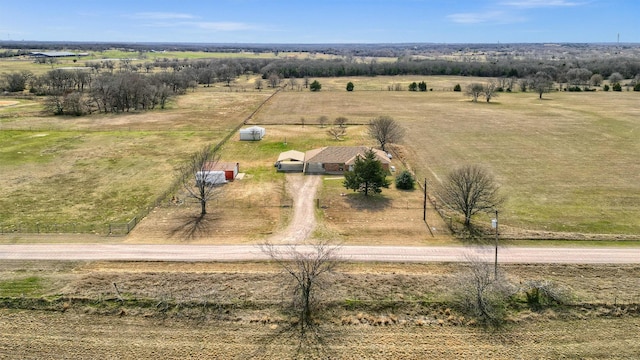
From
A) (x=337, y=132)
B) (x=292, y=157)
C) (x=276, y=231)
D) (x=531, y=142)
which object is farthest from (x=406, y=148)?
(x=276, y=231)

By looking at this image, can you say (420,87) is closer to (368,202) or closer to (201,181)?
(368,202)

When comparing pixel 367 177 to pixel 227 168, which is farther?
pixel 227 168

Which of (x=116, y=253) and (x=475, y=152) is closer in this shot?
(x=116, y=253)

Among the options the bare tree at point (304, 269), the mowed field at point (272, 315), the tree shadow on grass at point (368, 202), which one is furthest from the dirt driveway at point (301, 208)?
the mowed field at point (272, 315)

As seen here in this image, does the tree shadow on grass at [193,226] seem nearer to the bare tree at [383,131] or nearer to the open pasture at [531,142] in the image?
the open pasture at [531,142]

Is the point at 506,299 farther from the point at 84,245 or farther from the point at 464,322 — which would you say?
the point at 84,245

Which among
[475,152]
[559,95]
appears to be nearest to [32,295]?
[475,152]

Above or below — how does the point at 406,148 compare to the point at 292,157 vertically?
above
